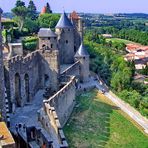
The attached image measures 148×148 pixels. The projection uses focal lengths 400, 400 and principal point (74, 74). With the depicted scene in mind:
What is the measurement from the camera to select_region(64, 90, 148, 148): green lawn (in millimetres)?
27141

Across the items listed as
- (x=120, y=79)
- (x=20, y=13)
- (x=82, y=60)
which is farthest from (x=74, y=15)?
(x=20, y=13)

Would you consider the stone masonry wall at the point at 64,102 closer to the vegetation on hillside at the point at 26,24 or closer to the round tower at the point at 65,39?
the round tower at the point at 65,39

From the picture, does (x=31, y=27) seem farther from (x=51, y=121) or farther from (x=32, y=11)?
(x=51, y=121)

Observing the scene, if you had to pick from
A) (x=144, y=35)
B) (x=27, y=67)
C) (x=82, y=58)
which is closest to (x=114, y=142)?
(x=27, y=67)

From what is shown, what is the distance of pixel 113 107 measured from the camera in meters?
36.5

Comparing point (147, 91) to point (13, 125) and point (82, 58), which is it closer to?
point (82, 58)

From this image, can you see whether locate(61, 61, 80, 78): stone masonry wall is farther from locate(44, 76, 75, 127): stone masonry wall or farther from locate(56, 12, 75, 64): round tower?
locate(44, 76, 75, 127): stone masonry wall

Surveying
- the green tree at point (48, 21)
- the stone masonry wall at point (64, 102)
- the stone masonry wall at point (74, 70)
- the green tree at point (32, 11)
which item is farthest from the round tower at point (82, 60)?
the green tree at point (32, 11)

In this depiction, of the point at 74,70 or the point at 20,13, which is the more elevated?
the point at 20,13

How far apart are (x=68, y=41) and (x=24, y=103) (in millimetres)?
14994

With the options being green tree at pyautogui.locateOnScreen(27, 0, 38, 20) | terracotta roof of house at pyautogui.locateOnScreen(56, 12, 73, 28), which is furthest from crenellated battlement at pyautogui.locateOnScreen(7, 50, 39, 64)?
green tree at pyautogui.locateOnScreen(27, 0, 38, 20)

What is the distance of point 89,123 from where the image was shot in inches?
1207

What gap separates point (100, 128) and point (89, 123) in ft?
3.53

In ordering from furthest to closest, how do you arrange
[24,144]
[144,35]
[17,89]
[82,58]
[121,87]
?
[144,35] < [121,87] < [82,58] < [17,89] < [24,144]
